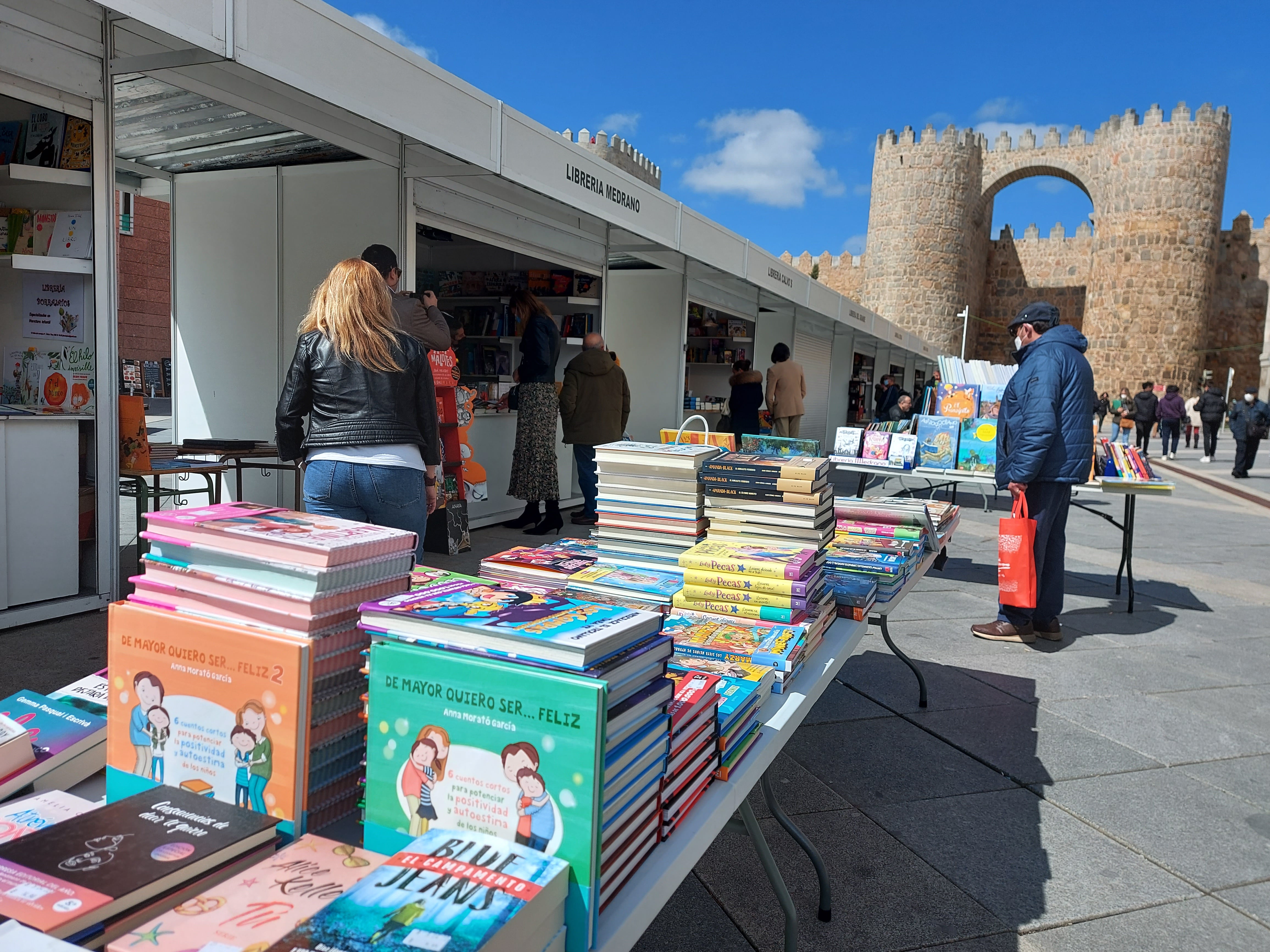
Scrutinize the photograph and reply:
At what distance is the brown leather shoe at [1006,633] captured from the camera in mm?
4441

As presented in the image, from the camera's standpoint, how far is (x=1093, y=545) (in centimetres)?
745

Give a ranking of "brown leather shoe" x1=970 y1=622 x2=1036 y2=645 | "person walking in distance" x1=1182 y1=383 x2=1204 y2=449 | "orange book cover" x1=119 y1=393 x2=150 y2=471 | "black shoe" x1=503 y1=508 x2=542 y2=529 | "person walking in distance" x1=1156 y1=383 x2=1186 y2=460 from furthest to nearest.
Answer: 1. "person walking in distance" x1=1182 y1=383 x2=1204 y2=449
2. "person walking in distance" x1=1156 y1=383 x2=1186 y2=460
3. "black shoe" x1=503 y1=508 x2=542 y2=529
4. "brown leather shoe" x1=970 y1=622 x2=1036 y2=645
5. "orange book cover" x1=119 y1=393 x2=150 y2=471

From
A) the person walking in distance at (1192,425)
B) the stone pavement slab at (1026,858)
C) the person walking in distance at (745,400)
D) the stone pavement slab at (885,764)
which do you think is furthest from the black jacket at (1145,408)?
the stone pavement slab at (1026,858)

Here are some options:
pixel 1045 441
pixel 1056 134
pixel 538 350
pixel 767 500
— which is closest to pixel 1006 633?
pixel 1045 441

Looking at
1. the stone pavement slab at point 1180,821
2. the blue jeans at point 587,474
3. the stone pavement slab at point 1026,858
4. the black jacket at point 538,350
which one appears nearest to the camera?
the stone pavement slab at point 1026,858

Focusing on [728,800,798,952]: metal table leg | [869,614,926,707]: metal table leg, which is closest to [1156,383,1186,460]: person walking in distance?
[869,614,926,707]: metal table leg

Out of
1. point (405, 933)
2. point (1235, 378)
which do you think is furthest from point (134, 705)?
point (1235, 378)

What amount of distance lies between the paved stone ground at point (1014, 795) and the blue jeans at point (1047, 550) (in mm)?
203

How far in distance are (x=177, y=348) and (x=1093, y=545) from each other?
7.54 meters

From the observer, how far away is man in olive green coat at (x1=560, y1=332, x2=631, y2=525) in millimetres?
6570

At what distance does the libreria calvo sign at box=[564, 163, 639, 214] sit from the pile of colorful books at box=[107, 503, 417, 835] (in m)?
4.20

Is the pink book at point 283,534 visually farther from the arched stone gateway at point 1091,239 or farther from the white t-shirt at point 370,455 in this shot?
the arched stone gateway at point 1091,239

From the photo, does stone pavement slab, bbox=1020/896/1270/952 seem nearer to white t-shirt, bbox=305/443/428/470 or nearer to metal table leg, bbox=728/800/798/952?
metal table leg, bbox=728/800/798/952

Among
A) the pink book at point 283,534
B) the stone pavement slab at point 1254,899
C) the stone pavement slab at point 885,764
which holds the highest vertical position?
the pink book at point 283,534
